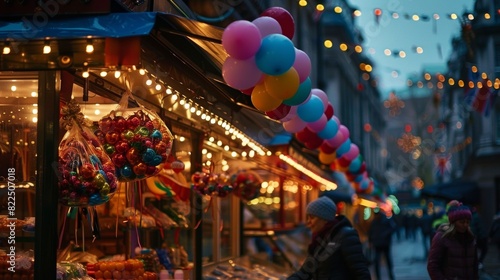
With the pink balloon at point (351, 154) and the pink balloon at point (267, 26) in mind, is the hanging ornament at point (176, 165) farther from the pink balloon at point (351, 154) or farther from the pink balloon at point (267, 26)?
the pink balloon at point (351, 154)

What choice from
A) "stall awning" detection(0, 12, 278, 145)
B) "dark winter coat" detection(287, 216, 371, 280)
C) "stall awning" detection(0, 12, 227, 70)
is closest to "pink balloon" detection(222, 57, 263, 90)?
"stall awning" detection(0, 12, 278, 145)

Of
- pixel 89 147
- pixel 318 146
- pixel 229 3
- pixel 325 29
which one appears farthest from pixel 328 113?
pixel 325 29

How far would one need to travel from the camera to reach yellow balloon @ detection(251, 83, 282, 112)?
684cm

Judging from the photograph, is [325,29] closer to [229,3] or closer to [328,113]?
[229,3]

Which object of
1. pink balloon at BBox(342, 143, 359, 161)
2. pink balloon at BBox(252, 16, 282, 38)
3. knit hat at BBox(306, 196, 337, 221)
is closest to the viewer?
pink balloon at BBox(252, 16, 282, 38)

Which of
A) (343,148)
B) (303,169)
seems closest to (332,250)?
(343,148)

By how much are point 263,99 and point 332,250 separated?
140 centimetres

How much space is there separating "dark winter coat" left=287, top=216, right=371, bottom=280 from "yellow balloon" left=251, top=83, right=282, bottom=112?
1183 millimetres

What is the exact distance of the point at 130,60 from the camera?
18.0 feet

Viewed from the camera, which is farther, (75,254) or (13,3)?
(75,254)

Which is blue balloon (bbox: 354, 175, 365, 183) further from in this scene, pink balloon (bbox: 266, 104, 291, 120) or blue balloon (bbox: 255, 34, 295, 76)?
blue balloon (bbox: 255, 34, 295, 76)

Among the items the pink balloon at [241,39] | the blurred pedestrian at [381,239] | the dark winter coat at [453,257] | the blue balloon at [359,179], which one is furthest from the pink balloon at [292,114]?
the blue balloon at [359,179]

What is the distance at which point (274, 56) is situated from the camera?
20.8 feet

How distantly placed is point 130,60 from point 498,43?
1483 inches
